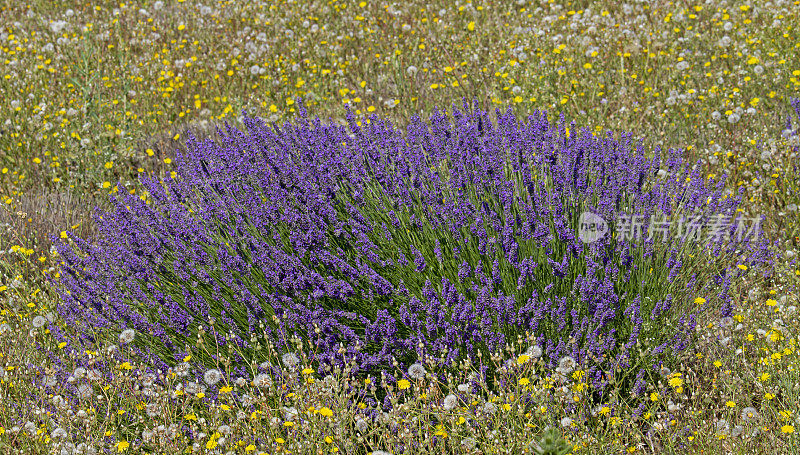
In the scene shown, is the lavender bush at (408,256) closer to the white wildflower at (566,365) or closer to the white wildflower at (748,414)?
the white wildflower at (566,365)

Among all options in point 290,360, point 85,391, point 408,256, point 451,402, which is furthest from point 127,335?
point 451,402

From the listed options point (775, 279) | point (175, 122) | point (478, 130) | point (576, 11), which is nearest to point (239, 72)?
point (175, 122)

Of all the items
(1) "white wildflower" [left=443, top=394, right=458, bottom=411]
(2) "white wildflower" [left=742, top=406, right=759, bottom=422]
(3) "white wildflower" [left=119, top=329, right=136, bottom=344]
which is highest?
(3) "white wildflower" [left=119, top=329, right=136, bottom=344]

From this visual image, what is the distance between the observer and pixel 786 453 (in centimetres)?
246

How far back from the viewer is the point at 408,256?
3133 millimetres

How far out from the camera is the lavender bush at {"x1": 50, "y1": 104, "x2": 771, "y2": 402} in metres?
2.82

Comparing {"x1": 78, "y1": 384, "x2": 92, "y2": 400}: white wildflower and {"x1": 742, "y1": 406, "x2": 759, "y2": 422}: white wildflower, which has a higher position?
{"x1": 78, "y1": 384, "x2": 92, "y2": 400}: white wildflower

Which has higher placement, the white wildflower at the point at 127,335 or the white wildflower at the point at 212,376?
the white wildflower at the point at 127,335

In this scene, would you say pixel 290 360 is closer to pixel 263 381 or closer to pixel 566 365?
pixel 263 381

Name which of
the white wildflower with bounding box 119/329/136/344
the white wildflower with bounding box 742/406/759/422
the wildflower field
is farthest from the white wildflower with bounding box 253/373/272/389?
the white wildflower with bounding box 742/406/759/422

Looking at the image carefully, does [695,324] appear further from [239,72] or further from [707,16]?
[239,72]

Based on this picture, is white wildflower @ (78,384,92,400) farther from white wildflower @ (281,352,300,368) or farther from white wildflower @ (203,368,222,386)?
white wildflower @ (281,352,300,368)

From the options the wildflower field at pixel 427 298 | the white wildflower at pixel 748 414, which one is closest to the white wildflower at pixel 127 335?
the wildflower field at pixel 427 298

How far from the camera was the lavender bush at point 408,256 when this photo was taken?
9.26 ft
